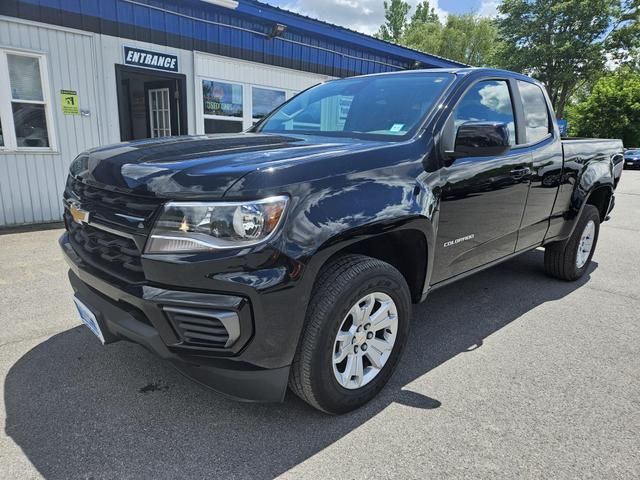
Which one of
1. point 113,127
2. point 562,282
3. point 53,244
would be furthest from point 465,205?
point 113,127

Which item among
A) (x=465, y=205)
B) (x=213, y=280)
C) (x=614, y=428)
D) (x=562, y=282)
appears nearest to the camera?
(x=213, y=280)

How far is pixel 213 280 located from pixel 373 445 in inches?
45.0

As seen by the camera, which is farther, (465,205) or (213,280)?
(465,205)

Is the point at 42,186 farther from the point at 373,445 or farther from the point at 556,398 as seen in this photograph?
the point at 556,398

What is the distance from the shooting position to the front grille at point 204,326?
6.05ft

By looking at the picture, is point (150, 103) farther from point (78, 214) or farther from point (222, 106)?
point (78, 214)

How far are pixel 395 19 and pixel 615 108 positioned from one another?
27.3 metres

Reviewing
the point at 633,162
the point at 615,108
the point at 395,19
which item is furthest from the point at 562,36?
the point at 395,19

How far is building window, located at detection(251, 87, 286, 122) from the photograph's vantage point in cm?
926

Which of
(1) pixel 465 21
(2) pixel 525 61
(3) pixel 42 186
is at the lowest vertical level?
(3) pixel 42 186

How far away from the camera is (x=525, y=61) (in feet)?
104

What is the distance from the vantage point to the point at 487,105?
10.6 feet

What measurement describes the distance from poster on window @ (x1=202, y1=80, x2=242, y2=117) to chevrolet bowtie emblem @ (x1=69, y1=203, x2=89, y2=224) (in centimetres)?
647

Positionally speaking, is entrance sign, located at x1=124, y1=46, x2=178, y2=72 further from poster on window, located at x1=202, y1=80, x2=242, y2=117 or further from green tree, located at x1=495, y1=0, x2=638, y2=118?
green tree, located at x1=495, y1=0, x2=638, y2=118
